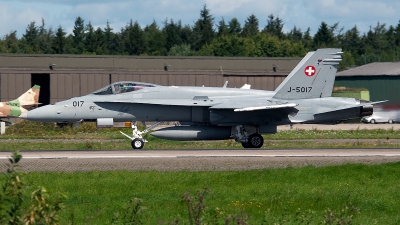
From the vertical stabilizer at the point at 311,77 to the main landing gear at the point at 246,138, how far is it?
5.67 feet

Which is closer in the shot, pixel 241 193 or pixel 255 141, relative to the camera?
pixel 241 193

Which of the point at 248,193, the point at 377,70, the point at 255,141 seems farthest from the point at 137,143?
the point at 377,70

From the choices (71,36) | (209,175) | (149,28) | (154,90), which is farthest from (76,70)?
(149,28)

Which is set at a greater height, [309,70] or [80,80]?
[80,80]

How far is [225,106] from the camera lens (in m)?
24.4

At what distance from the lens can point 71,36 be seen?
4412 inches

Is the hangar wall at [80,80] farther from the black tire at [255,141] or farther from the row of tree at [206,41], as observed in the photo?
the row of tree at [206,41]

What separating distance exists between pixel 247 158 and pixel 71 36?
96.6 metres

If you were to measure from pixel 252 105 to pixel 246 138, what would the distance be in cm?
123

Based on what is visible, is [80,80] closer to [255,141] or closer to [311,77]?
[255,141]

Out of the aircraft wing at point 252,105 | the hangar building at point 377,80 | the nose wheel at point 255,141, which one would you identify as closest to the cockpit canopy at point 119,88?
the aircraft wing at point 252,105

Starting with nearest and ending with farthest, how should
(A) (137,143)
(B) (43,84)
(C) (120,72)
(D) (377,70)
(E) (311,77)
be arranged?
(A) (137,143)
(E) (311,77)
(C) (120,72)
(B) (43,84)
(D) (377,70)

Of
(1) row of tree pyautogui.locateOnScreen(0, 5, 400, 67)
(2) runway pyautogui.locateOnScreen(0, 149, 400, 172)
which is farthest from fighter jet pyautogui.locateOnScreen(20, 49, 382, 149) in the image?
(1) row of tree pyautogui.locateOnScreen(0, 5, 400, 67)

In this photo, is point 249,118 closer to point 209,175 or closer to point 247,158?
point 247,158
